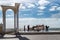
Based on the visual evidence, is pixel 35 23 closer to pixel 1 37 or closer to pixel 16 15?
pixel 16 15

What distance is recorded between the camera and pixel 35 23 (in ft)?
24.8

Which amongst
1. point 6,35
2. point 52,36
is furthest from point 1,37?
point 52,36

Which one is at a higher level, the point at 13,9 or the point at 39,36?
the point at 13,9

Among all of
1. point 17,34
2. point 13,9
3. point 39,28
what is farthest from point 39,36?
point 13,9

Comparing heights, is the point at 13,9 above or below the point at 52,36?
above

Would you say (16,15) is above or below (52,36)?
above

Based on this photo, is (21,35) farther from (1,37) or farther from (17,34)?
(1,37)

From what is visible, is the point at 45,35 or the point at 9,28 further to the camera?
the point at 45,35

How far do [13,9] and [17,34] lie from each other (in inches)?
33.1

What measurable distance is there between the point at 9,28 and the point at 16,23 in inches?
11.6

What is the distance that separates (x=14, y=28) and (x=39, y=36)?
884 mm

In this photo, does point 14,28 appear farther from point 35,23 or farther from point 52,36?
point 52,36

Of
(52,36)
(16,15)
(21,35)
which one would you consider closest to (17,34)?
(21,35)

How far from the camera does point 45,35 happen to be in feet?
26.3
